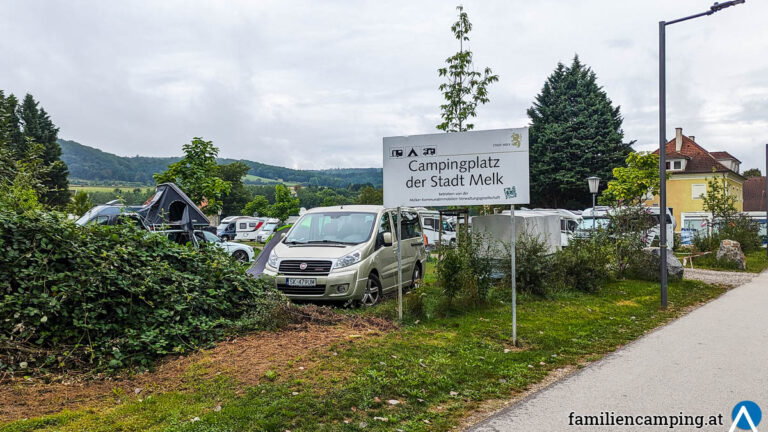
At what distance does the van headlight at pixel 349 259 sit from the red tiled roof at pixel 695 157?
2157 inches

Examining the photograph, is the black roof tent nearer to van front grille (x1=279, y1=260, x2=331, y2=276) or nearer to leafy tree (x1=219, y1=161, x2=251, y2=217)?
van front grille (x1=279, y1=260, x2=331, y2=276)

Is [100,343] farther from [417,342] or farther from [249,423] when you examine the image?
[417,342]

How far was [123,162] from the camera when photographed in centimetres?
12331

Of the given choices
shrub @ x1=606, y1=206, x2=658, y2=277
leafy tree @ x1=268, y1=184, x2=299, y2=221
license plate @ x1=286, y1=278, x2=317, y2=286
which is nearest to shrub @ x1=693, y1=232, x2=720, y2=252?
shrub @ x1=606, y1=206, x2=658, y2=277

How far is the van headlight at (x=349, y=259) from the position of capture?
9.81 m

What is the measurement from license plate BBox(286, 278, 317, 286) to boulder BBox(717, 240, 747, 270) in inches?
726

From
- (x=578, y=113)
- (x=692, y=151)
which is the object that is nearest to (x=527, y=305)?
(x=578, y=113)

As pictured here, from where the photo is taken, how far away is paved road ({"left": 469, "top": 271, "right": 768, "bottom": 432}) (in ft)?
15.9

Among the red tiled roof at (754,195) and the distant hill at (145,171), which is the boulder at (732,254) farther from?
the distant hill at (145,171)

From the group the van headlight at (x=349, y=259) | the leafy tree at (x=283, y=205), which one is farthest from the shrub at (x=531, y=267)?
the leafy tree at (x=283, y=205)

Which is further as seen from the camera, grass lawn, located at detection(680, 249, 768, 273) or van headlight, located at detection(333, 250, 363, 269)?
grass lawn, located at detection(680, 249, 768, 273)

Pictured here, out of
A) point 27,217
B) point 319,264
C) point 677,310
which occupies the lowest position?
point 677,310

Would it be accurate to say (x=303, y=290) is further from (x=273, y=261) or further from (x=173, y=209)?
(x=173, y=209)

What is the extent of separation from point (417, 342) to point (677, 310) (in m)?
6.50
